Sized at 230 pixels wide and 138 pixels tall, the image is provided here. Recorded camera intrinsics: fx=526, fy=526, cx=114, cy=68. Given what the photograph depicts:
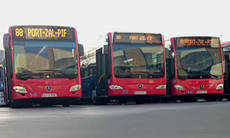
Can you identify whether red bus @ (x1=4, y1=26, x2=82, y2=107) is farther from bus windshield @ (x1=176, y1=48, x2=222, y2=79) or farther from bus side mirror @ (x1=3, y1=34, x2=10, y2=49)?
bus windshield @ (x1=176, y1=48, x2=222, y2=79)

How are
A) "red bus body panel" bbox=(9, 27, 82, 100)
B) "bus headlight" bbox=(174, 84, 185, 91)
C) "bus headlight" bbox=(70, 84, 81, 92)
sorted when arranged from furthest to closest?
"bus headlight" bbox=(174, 84, 185, 91), "bus headlight" bbox=(70, 84, 81, 92), "red bus body panel" bbox=(9, 27, 82, 100)

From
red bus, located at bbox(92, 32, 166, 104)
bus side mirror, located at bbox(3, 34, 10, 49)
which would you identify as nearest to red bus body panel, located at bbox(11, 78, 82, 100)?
bus side mirror, located at bbox(3, 34, 10, 49)

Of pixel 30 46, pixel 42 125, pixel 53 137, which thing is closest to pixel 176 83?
pixel 30 46

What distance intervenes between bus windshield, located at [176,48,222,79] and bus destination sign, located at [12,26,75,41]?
19.3 ft

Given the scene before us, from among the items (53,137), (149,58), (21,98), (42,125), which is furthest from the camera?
(149,58)

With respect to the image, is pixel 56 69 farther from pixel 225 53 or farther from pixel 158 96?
pixel 225 53

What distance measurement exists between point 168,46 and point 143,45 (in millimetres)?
2155

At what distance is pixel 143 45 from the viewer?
23203 millimetres

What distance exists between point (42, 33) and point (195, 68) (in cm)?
761

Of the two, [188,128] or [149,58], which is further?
[149,58]

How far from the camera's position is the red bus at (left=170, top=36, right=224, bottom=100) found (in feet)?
79.5

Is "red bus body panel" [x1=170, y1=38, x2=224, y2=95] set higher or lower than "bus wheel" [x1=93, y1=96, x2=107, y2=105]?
higher

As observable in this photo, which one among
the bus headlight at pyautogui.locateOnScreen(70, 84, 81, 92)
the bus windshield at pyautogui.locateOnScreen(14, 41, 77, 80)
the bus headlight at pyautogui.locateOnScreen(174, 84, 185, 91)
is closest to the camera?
the bus windshield at pyautogui.locateOnScreen(14, 41, 77, 80)

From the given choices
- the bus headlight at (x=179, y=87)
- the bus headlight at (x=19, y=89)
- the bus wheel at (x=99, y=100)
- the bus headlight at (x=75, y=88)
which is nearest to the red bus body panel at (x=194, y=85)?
the bus headlight at (x=179, y=87)
